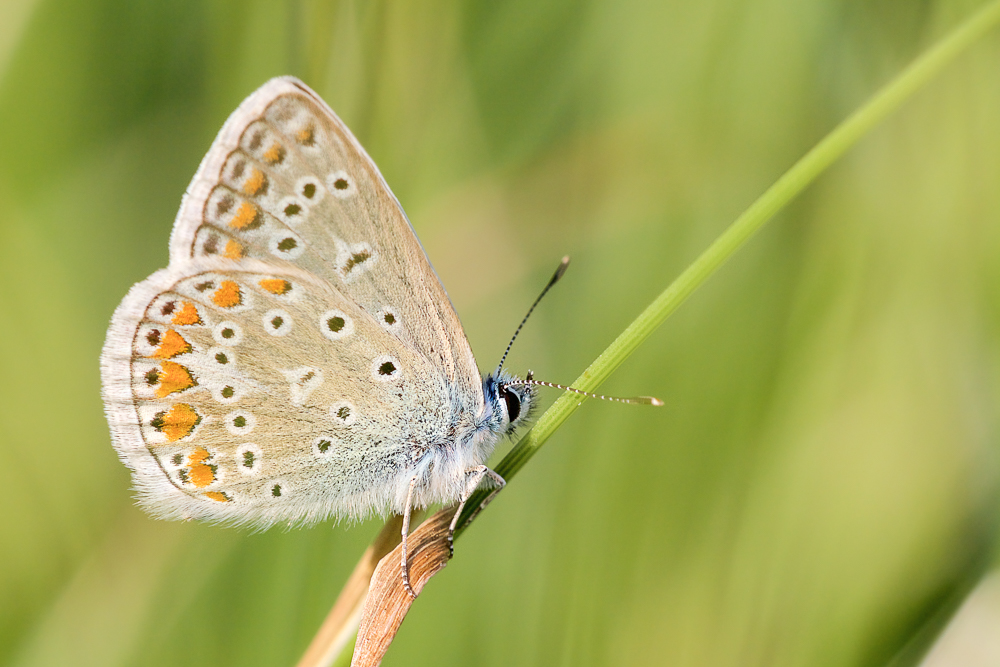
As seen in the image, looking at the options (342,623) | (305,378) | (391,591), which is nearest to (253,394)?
(305,378)

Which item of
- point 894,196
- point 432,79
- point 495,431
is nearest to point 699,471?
point 495,431

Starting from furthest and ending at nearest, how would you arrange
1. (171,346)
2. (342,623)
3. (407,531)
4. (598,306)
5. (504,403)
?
(598,306), (504,403), (171,346), (407,531), (342,623)

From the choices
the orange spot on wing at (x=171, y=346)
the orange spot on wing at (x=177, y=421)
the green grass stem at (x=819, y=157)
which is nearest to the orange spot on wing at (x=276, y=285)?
the orange spot on wing at (x=171, y=346)

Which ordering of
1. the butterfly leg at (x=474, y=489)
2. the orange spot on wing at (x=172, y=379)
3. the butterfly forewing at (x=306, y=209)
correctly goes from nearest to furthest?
the butterfly leg at (x=474, y=489), the butterfly forewing at (x=306, y=209), the orange spot on wing at (x=172, y=379)

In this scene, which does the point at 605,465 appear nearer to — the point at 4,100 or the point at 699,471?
the point at 699,471

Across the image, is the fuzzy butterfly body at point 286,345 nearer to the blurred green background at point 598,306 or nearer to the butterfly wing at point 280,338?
the butterfly wing at point 280,338

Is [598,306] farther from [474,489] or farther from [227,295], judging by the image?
[227,295]

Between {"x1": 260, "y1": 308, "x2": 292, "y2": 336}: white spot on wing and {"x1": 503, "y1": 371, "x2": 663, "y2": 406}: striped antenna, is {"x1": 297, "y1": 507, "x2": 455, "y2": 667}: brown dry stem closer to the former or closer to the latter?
{"x1": 503, "y1": 371, "x2": 663, "y2": 406}: striped antenna
